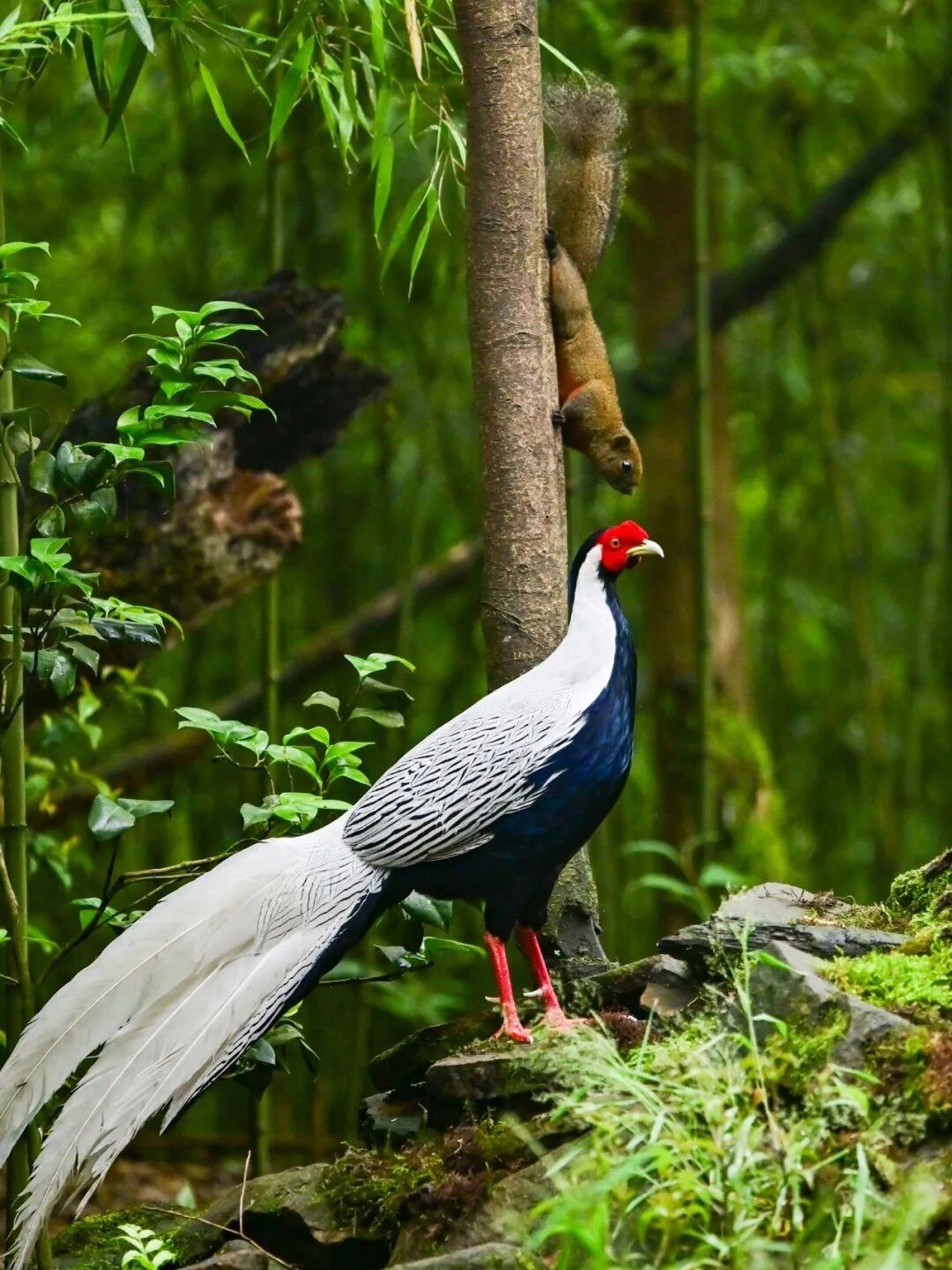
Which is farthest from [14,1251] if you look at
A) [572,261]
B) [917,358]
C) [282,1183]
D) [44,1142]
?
[917,358]

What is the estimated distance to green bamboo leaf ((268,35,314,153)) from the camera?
105 inches

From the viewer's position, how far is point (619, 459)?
3.64m

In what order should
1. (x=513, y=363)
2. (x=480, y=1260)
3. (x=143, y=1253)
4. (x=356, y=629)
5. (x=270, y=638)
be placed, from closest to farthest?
(x=480, y=1260) < (x=143, y=1253) < (x=513, y=363) < (x=270, y=638) < (x=356, y=629)

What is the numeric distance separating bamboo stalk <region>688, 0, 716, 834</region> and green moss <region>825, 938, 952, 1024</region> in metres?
2.52

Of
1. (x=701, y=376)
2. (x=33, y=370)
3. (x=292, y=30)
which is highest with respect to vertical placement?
(x=292, y=30)

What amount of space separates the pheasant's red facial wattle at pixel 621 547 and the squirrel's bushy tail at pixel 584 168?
0.96 m

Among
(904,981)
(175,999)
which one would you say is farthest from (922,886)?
(175,999)

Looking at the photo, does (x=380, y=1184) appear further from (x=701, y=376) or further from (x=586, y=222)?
(x=701, y=376)

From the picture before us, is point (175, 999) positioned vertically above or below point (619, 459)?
below

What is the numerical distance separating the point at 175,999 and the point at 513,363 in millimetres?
1339

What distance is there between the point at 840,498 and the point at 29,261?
3.71 meters

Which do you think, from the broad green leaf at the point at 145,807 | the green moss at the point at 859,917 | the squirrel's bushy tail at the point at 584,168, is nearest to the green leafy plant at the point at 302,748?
the broad green leaf at the point at 145,807

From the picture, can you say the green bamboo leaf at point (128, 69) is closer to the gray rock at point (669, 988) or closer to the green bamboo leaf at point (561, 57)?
the green bamboo leaf at point (561, 57)

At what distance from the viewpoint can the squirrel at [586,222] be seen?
3.46 m
